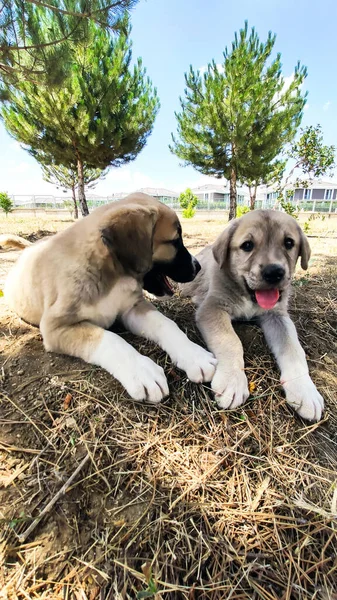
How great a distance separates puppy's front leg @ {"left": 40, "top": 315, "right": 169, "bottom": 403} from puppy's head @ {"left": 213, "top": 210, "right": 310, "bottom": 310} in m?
0.94

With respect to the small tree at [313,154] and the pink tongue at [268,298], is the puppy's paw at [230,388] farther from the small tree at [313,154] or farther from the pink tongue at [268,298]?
the small tree at [313,154]

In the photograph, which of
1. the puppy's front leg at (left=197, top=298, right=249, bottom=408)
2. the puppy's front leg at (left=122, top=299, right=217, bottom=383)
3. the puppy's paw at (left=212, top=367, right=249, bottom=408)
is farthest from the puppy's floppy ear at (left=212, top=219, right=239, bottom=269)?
the puppy's paw at (left=212, top=367, right=249, bottom=408)

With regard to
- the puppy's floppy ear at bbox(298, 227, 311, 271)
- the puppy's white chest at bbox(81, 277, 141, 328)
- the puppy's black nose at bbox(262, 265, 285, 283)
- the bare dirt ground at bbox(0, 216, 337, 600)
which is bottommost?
the bare dirt ground at bbox(0, 216, 337, 600)

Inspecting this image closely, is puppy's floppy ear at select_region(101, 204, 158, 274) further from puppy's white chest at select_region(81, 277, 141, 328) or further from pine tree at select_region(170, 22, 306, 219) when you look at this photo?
pine tree at select_region(170, 22, 306, 219)

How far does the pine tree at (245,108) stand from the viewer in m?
15.3

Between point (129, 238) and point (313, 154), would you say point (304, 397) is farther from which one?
point (313, 154)

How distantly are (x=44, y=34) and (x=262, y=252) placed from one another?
692 cm

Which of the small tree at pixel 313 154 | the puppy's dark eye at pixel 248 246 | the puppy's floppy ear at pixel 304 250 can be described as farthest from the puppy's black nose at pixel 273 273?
the small tree at pixel 313 154

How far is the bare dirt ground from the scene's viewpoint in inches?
39.6

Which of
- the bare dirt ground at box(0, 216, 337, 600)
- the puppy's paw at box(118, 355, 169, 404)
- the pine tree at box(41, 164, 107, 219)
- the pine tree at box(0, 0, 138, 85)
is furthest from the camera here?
the pine tree at box(41, 164, 107, 219)

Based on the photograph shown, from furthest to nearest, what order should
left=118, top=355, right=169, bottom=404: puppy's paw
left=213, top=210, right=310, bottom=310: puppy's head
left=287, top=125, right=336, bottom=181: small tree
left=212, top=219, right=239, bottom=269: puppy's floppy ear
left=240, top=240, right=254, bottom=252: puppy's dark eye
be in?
left=287, top=125, right=336, bottom=181: small tree < left=212, top=219, right=239, bottom=269: puppy's floppy ear < left=240, top=240, right=254, bottom=252: puppy's dark eye < left=213, top=210, right=310, bottom=310: puppy's head < left=118, top=355, right=169, bottom=404: puppy's paw

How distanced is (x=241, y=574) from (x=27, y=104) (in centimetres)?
1738

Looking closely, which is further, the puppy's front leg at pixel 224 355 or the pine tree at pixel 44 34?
the pine tree at pixel 44 34

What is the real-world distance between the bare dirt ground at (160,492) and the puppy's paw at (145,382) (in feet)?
0.18
